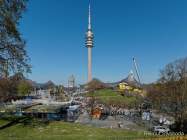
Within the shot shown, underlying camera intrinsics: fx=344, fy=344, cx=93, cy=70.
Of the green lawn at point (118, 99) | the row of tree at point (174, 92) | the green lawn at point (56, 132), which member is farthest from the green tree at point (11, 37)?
the green lawn at point (118, 99)

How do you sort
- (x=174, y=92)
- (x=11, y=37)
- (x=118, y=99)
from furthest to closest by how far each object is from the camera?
(x=118, y=99)
(x=174, y=92)
(x=11, y=37)

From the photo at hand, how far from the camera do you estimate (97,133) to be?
97.5 ft

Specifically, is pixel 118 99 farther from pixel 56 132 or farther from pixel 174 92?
pixel 56 132

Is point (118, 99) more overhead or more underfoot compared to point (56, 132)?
more overhead

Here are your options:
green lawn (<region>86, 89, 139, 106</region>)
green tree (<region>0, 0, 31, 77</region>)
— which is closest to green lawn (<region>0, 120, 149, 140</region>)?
green tree (<region>0, 0, 31, 77</region>)

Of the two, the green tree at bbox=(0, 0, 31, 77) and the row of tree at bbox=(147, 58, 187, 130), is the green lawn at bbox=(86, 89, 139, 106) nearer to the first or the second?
the row of tree at bbox=(147, 58, 187, 130)

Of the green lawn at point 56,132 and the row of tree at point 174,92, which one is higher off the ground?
the row of tree at point 174,92

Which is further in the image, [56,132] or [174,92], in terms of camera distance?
[174,92]

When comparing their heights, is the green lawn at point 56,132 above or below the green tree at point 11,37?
below

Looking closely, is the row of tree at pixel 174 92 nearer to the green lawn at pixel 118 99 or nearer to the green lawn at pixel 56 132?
the green lawn at pixel 56 132

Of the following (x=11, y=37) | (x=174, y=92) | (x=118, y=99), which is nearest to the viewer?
(x=11, y=37)

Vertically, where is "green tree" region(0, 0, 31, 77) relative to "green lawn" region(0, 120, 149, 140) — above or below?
above

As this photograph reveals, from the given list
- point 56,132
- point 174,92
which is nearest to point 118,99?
point 174,92

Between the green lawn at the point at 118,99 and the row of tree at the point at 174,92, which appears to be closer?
the row of tree at the point at 174,92
